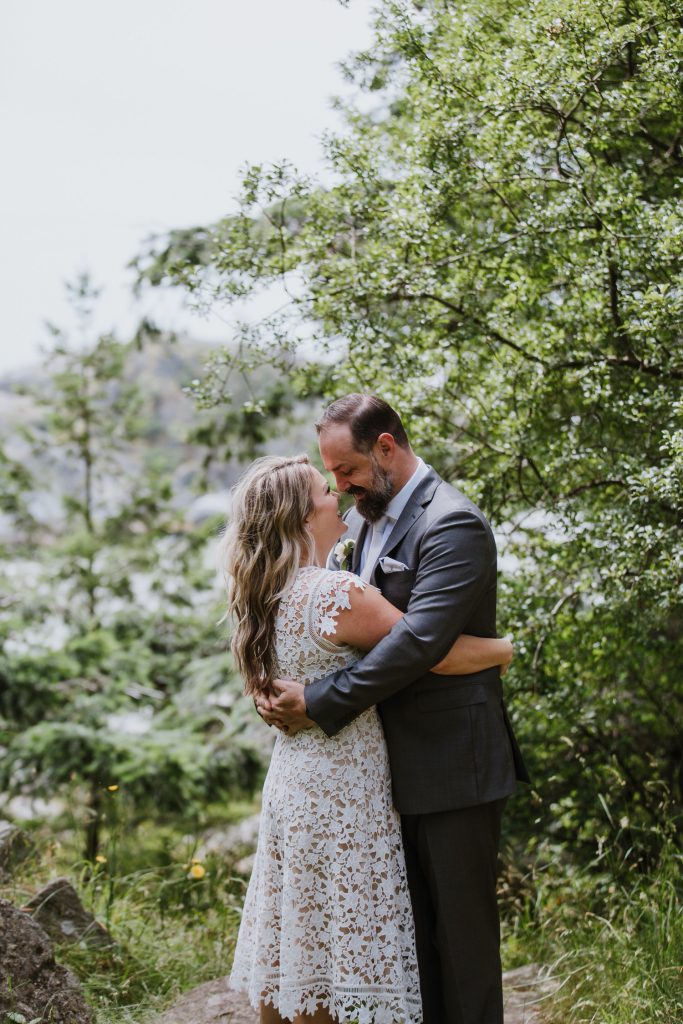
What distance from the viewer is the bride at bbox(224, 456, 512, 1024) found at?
101 inches

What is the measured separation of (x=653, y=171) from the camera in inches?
169

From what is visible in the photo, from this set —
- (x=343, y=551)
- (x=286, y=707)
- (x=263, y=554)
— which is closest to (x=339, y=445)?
(x=343, y=551)

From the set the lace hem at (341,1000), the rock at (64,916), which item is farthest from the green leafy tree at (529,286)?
the rock at (64,916)

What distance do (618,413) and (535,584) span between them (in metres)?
0.85

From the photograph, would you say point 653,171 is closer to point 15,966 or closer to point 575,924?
point 575,924

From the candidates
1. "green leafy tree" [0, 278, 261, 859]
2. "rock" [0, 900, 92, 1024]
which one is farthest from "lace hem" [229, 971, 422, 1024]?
"green leafy tree" [0, 278, 261, 859]

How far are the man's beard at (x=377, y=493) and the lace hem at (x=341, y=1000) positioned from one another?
1.38 meters

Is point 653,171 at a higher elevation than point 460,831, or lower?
higher

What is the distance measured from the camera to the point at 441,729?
2.72m

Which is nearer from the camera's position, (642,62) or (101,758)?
(642,62)

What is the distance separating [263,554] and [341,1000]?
1.24m

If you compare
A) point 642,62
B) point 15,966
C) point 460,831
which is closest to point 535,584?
point 460,831

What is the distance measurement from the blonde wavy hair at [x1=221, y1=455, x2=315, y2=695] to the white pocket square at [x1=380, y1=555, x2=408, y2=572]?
0.22 m

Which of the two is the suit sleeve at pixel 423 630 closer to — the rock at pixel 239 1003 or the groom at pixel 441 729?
the groom at pixel 441 729
